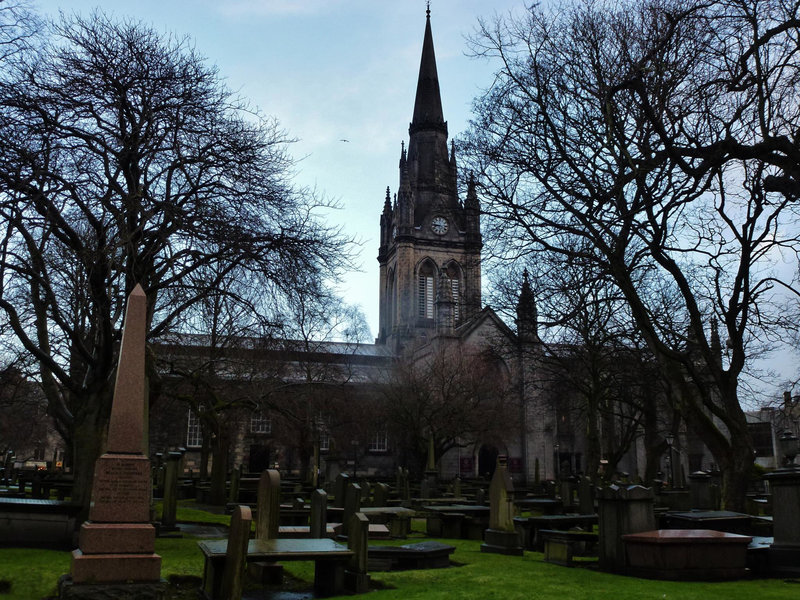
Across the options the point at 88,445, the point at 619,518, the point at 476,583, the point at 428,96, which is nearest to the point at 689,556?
the point at 619,518

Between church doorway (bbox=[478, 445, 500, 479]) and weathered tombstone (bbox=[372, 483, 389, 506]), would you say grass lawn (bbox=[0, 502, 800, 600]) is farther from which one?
church doorway (bbox=[478, 445, 500, 479])

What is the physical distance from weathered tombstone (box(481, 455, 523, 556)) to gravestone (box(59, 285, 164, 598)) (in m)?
7.56

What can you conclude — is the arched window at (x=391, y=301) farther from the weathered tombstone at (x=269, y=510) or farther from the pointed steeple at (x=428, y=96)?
the weathered tombstone at (x=269, y=510)

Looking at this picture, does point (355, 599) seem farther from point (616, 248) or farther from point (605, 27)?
point (605, 27)

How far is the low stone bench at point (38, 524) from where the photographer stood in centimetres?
1216

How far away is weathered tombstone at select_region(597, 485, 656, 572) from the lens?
10.5 meters

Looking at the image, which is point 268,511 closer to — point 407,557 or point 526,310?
point 407,557

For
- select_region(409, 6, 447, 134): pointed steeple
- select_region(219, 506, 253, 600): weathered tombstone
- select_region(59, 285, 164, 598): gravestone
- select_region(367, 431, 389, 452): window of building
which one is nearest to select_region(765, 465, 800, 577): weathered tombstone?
select_region(219, 506, 253, 600): weathered tombstone

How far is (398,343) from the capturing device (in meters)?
63.0

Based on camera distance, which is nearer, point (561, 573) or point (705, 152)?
point (561, 573)

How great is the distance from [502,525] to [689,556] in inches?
179

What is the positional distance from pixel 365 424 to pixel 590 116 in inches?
1304

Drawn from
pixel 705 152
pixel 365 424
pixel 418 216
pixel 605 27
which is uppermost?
pixel 418 216

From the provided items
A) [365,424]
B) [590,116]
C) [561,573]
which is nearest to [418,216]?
[365,424]
